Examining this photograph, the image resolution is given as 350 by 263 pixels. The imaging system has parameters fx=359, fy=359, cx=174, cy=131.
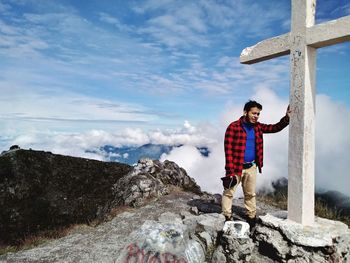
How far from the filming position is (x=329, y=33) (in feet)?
19.7

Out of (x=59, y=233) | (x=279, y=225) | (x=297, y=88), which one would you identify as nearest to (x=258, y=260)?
(x=279, y=225)

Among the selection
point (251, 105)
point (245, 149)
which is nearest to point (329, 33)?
point (251, 105)

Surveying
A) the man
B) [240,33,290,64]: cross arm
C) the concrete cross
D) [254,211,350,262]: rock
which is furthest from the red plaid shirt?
[240,33,290,64]: cross arm

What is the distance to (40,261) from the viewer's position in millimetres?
6918

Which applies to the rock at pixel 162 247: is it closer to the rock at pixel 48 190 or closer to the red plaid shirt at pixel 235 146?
the red plaid shirt at pixel 235 146

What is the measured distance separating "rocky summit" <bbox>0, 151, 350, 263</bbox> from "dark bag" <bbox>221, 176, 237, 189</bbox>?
2.25ft

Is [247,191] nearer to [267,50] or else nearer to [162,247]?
[162,247]

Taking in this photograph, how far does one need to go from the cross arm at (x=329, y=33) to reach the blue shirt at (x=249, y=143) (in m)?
1.83

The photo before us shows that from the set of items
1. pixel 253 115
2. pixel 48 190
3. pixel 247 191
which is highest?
pixel 253 115

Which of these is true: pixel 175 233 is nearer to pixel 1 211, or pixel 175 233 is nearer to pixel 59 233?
pixel 59 233

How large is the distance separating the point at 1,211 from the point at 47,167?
195cm

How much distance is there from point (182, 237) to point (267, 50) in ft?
12.6

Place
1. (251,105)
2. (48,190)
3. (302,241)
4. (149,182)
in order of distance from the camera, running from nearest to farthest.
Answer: (302,241) → (251,105) → (149,182) → (48,190)

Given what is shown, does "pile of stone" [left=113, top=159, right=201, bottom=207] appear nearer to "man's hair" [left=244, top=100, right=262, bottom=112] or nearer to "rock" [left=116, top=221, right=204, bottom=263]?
"rock" [left=116, top=221, right=204, bottom=263]
